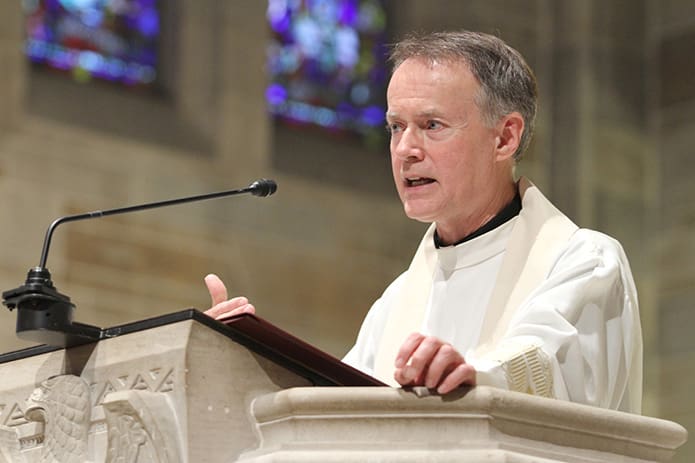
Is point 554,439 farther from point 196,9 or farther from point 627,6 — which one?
point 627,6

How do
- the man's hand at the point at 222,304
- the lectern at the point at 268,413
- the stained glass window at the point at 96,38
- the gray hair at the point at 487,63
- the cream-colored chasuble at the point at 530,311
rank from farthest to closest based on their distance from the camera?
the stained glass window at the point at 96,38
the gray hair at the point at 487,63
the man's hand at the point at 222,304
the cream-colored chasuble at the point at 530,311
the lectern at the point at 268,413

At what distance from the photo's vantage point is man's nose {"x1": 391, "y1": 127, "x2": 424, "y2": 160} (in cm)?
398

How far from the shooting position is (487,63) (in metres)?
4.09

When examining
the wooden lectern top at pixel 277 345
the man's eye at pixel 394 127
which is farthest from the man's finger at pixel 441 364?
the man's eye at pixel 394 127

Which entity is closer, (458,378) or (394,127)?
(458,378)

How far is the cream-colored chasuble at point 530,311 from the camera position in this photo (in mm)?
3531

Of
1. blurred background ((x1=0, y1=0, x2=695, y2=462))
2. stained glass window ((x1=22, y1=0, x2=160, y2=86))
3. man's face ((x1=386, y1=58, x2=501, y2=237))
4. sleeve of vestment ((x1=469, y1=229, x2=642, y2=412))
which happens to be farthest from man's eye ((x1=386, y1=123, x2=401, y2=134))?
stained glass window ((x1=22, y1=0, x2=160, y2=86))

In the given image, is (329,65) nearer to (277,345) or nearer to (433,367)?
(277,345)

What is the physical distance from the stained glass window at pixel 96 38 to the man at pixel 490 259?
5686 millimetres

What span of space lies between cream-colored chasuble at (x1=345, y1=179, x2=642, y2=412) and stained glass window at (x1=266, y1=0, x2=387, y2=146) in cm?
630

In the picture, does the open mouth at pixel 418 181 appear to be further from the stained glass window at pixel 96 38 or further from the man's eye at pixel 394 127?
the stained glass window at pixel 96 38

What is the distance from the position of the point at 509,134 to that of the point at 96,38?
6201 mm

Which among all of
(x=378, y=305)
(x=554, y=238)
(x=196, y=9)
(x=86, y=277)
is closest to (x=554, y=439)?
(x=554, y=238)

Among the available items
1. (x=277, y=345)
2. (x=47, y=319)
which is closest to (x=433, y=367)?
(x=277, y=345)
